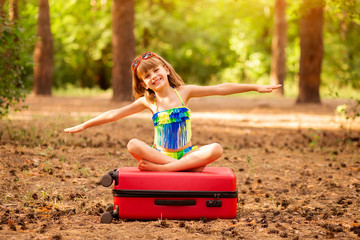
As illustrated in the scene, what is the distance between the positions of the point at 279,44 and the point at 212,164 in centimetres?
1615

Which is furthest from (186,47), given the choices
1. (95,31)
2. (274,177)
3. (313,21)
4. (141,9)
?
(274,177)

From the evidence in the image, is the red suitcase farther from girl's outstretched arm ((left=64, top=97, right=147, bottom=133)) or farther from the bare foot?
girl's outstretched arm ((left=64, top=97, right=147, bottom=133))

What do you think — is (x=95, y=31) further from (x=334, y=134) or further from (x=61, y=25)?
(x=334, y=134)

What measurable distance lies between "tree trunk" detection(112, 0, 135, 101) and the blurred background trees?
9660mm

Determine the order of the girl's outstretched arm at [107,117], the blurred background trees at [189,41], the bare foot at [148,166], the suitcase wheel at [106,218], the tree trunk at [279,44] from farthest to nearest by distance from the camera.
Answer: the blurred background trees at [189,41], the tree trunk at [279,44], the girl's outstretched arm at [107,117], the bare foot at [148,166], the suitcase wheel at [106,218]

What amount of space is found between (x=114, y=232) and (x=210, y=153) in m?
1.10

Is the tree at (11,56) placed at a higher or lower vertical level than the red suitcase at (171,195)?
higher

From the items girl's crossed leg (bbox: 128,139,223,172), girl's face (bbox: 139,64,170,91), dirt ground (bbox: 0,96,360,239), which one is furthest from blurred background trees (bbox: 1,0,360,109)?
girl's crossed leg (bbox: 128,139,223,172)

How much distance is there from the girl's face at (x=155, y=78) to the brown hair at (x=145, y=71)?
0.11 feet

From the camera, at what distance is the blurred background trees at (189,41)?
2689 centimetres

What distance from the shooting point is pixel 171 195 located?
3.90m

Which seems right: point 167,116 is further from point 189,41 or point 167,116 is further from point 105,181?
point 189,41

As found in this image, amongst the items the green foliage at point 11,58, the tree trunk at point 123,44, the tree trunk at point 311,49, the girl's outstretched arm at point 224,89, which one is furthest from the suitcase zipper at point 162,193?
the tree trunk at point 123,44

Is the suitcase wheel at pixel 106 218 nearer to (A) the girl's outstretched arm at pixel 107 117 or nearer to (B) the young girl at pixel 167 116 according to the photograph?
(B) the young girl at pixel 167 116
